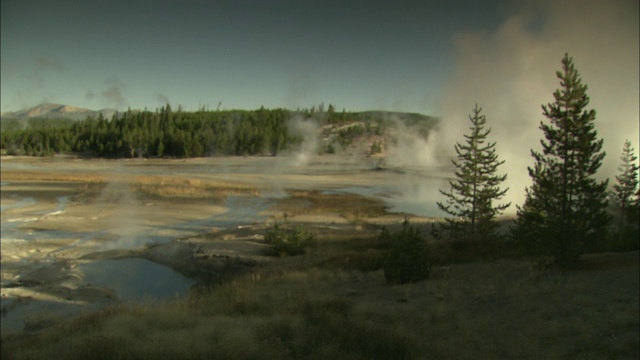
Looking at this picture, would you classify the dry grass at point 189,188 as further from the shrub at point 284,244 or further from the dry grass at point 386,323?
the dry grass at point 386,323

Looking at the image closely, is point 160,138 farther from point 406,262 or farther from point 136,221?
point 406,262

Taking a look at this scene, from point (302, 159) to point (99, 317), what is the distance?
8380 cm

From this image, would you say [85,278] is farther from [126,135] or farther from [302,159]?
[126,135]

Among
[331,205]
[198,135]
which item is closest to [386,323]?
[331,205]

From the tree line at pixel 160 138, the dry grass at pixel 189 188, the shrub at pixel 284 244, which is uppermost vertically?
the tree line at pixel 160 138

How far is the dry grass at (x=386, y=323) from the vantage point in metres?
6.39

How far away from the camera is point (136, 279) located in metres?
16.7

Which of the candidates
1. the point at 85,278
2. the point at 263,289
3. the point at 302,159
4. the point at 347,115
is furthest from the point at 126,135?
the point at 263,289

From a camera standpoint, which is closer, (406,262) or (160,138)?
(406,262)

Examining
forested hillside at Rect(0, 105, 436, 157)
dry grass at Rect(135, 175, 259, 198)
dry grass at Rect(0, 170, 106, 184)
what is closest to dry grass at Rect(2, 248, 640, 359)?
dry grass at Rect(135, 175, 259, 198)

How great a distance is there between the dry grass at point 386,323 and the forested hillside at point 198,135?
80.1m

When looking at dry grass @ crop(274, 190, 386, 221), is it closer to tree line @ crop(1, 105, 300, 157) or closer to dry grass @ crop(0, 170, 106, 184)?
dry grass @ crop(0, 170, 106, 184)

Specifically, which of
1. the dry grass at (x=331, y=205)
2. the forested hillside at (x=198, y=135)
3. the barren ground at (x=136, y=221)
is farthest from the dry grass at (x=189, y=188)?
the forested hillside at (x=198, y=135)

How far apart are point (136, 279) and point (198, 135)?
87.9m
